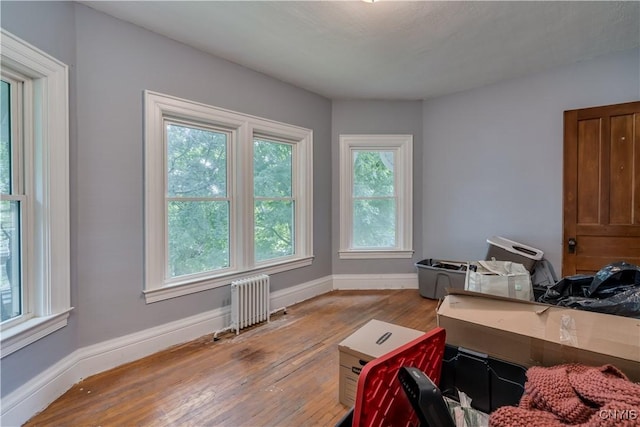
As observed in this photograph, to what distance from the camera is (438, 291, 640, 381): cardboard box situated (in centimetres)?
107

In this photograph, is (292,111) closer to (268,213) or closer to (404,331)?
(268,213)

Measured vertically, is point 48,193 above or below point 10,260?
above

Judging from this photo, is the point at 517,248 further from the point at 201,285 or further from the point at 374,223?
the point at 201,285

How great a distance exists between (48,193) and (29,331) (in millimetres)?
788

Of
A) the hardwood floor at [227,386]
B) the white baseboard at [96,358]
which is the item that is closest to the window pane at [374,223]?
the hardwood floor at [227,386]

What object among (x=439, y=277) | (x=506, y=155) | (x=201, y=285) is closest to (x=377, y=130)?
(x=506, y=155)

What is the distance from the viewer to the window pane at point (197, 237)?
2.57 metres

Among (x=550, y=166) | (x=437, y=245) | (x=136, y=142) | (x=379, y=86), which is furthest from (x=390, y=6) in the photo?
(x=437, y=245)

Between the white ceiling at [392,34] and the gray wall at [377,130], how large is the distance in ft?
2.31

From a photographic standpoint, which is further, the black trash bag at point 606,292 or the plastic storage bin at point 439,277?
the plastic storage bin at point 439,277

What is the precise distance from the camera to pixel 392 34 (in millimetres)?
2430

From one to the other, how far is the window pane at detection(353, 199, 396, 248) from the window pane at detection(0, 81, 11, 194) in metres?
3.27

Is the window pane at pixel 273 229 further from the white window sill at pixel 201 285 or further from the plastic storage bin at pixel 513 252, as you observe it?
the plastic storage bin at pixel 513 252

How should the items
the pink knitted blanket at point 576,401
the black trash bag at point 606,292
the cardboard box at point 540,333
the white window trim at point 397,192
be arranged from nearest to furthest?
the pink knitted blanket at point 576,401, the cardboard box at point 540,333, the black trash bag at point 606,292, the white window trim at point 397,192
